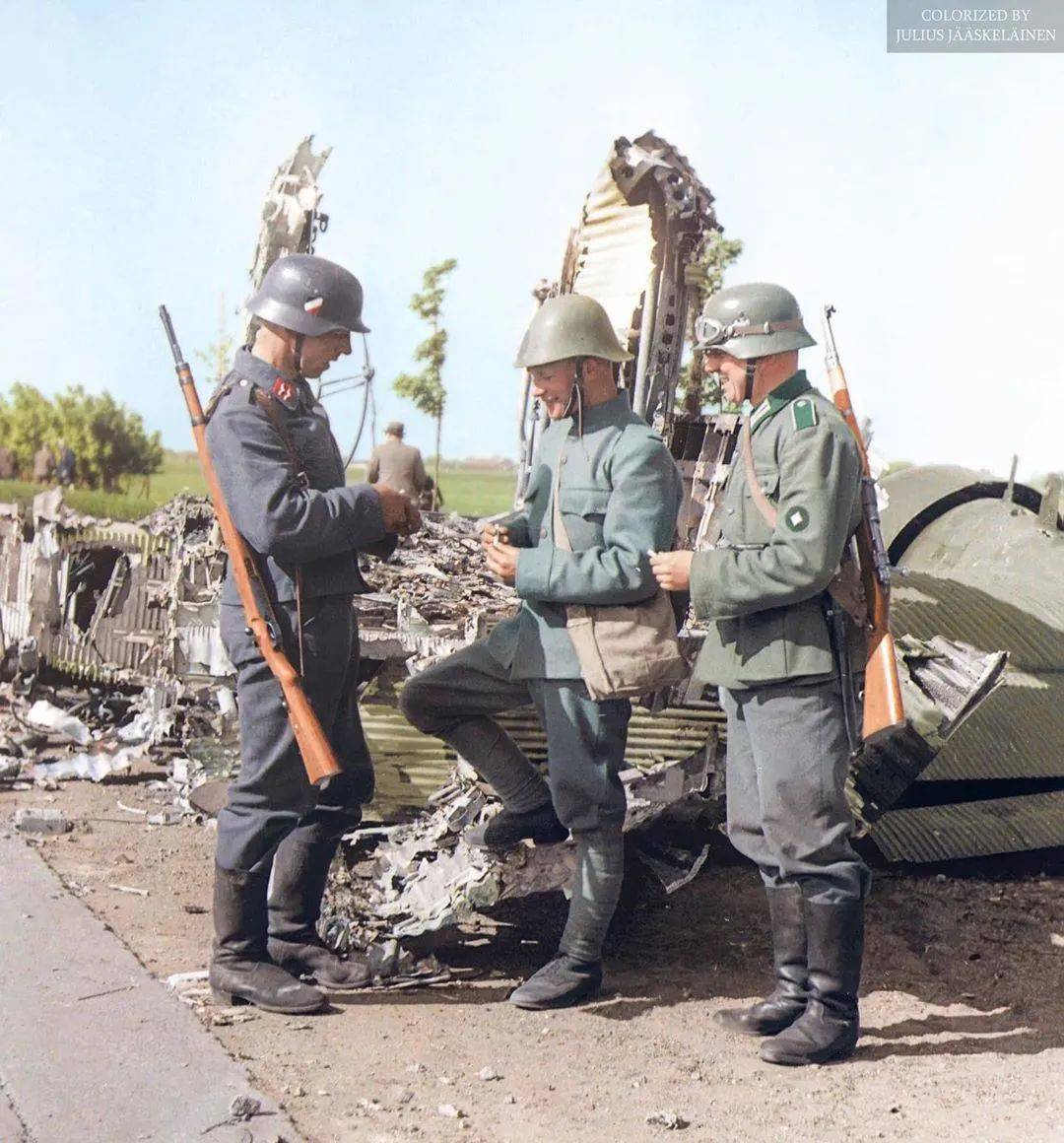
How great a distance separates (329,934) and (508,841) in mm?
634

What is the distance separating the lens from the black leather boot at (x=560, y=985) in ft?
14.1

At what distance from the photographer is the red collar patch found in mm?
4176

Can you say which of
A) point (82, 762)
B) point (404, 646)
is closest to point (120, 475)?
point (82, 762)

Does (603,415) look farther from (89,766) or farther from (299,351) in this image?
Result: (89,766)

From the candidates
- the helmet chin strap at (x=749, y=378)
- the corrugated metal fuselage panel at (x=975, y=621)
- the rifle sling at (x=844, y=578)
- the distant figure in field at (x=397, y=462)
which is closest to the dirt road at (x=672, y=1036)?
the corrugated metal fuselage panel at (x=975, y=621)

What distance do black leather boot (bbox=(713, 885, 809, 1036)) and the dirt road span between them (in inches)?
3.1

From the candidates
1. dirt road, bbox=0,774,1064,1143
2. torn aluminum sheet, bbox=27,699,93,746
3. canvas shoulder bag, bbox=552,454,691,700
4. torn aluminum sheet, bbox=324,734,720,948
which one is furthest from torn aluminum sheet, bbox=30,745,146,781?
canvas shoulder bag, bbox=552,454,691,700

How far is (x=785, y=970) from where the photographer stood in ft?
13.5

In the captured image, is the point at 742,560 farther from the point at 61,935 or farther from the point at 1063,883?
the point at 1063,883

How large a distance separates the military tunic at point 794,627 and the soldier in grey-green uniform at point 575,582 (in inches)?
11.1

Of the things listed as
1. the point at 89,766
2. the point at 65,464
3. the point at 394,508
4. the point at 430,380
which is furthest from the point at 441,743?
the point at 65,464

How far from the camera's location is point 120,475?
156ft

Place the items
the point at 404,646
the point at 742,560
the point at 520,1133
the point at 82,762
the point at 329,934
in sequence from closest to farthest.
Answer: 1. the point at 520,1133
2. the point at 742,560
3. the point at 329,934
4. the point at 404,646
5. the point at 82,762

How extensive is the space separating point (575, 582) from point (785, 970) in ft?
4.07
